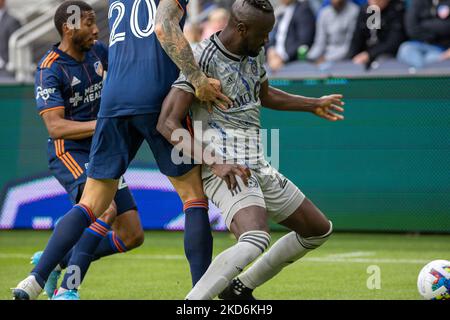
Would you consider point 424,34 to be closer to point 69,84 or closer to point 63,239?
point 69,84

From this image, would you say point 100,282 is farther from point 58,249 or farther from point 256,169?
point 256,169

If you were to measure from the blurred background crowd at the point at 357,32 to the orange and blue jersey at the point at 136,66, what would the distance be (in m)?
6.40

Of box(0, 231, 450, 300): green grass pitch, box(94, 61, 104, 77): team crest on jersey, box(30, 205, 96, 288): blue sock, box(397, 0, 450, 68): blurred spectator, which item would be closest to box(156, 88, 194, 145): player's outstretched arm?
box(30, 205, 96, 288): blue sock

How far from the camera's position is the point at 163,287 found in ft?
25.0

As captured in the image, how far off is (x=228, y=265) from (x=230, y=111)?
1059 mm

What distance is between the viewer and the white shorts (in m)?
5.47

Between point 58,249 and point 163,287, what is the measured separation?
191 centimetres

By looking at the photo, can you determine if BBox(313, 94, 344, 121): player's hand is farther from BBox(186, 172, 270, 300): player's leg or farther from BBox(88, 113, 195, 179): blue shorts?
BBox(88, 113, 195, 179): blue shorts

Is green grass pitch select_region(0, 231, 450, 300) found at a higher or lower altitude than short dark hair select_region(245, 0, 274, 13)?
lower

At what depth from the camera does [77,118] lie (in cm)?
694

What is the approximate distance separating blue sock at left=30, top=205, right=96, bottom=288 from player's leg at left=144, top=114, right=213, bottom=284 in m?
0.66

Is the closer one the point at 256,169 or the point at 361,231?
the point at 256,169

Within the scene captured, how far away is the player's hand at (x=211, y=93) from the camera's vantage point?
5438 mm
